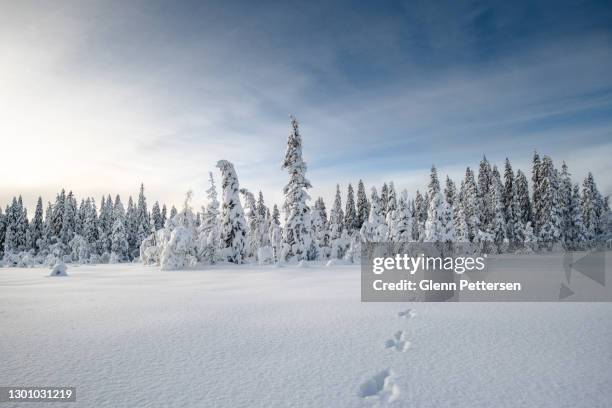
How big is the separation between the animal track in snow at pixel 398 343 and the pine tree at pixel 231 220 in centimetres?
2371

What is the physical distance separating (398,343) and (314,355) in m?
1.41

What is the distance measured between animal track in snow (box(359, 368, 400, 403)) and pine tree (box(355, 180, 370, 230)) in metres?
72.8

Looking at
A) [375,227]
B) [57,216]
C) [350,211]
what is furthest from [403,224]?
[57,216]

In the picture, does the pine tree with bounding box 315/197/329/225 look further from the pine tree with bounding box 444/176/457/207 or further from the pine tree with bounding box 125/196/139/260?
the pine tree with bounding box 125/196/139/260

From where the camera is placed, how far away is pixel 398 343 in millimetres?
4785

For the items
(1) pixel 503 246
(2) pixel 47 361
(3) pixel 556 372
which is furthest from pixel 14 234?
(1) pixel 503 246

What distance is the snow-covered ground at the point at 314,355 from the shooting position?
3.15 meters

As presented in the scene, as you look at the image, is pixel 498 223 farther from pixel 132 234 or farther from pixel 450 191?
pixel 132 234

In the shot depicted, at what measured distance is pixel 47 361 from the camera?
12.9 ft

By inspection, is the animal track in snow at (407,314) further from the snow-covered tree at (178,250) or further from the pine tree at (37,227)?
the pine tree at (37,227)

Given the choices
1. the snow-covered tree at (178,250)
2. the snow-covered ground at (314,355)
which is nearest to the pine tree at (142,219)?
the snow-covered tree at (178,250)

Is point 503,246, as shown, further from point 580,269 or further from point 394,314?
point 394,314

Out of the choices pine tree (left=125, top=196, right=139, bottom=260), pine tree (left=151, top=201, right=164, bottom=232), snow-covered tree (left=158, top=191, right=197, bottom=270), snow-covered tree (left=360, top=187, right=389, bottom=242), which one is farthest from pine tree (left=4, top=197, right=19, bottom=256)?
snow-covered tree (left=360, top=187, right=389, bottom=242)

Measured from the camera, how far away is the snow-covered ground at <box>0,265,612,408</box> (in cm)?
315
